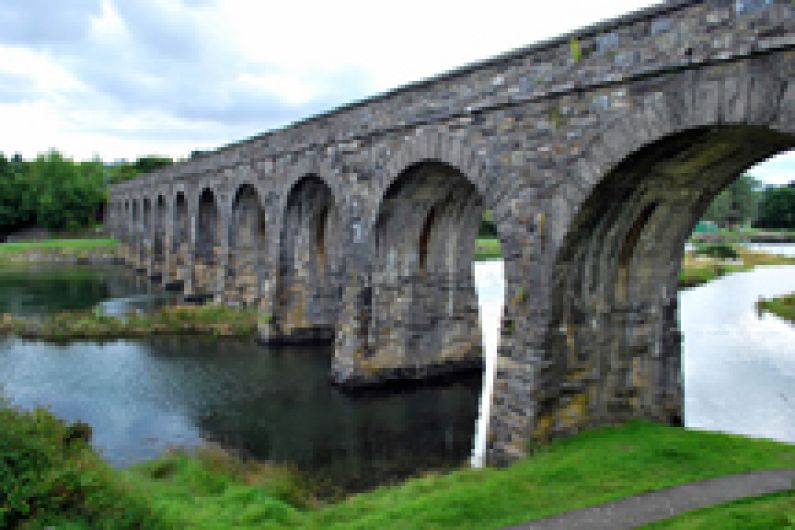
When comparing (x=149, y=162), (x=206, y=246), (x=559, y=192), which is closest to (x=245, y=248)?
(x=206, y=246)

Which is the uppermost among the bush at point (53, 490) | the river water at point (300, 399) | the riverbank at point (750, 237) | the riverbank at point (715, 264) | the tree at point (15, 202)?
the tree at point (15, 202)

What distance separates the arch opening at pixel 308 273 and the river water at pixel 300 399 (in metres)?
1.05

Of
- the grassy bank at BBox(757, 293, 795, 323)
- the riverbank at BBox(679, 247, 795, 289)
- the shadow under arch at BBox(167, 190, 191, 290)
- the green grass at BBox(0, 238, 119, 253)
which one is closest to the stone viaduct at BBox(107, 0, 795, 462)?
the grassy bank at BBox(757, 293, 795, 323)

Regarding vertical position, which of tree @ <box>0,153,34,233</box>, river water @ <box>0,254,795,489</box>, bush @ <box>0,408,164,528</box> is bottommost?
river water @ <box>0,254,795,489</box>

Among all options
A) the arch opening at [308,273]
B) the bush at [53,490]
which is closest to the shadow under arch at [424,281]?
the arch opening at [308,273]

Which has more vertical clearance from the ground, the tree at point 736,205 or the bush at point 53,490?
the tree at point 736,205

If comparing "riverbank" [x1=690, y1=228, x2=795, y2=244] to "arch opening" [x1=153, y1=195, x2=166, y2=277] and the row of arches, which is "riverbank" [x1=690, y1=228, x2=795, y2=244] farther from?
the row of arches

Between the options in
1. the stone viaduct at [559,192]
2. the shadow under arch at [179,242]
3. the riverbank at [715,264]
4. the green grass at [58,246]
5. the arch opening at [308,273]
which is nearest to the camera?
the stone viaduct at [559,192]

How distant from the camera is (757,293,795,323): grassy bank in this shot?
2420 cm

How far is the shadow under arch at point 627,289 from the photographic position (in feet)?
29.4

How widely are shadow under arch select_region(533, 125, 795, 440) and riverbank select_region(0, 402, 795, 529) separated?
0.67m

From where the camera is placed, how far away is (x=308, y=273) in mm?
19797

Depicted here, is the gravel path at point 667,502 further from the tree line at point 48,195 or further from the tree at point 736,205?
the tree at point 736,205

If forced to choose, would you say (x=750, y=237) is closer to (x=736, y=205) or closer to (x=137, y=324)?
(x=736, y=205)
